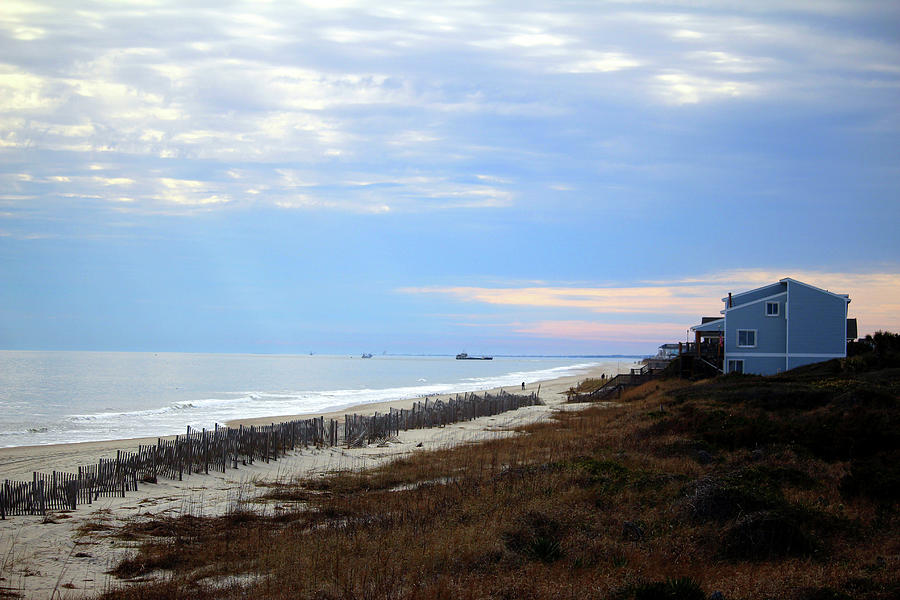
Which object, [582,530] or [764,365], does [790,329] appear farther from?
[582,530]

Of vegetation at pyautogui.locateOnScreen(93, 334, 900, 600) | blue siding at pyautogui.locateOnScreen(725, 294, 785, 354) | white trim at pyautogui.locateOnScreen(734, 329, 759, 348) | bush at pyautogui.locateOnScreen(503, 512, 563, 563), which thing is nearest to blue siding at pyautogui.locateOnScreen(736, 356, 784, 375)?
blue siding at pyautogui.locateOnScreen(725, 294, 785, 354)

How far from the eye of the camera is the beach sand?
8.81 meters

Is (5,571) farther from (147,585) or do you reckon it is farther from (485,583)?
(485,583)

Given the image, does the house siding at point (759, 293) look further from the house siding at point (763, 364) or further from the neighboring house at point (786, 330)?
the house siding at point (763, 364)

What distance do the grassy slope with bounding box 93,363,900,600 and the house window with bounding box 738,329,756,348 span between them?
87.5 feet

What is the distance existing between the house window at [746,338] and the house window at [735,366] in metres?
0.98

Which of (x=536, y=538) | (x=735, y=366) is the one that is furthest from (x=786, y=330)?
(x=536, y=538)

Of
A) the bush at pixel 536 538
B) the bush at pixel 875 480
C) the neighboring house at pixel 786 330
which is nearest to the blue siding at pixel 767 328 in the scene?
the neighboring house at pixel 786 330

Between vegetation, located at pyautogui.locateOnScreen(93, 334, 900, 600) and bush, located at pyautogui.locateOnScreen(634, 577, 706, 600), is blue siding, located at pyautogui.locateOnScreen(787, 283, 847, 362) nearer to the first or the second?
vegetation, located at pyautogui.locateOnScreen(93, 334, 900, 600)

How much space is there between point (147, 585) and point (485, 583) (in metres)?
3.93

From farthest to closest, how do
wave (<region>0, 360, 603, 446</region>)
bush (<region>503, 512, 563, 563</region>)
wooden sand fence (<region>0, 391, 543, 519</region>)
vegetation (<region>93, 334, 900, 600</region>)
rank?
wave (<region>0, 360, 603, 446</region>) → wooden sand fence (<region>0, 391, 543, 519</region>) → bush (<region>503, 512, 563, 563</region>) → vegetation (<region>93, 334, 900, 600</region>)

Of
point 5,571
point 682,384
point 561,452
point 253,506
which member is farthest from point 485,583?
point 682,384

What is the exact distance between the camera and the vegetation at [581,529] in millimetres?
7551

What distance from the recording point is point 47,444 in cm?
2786
